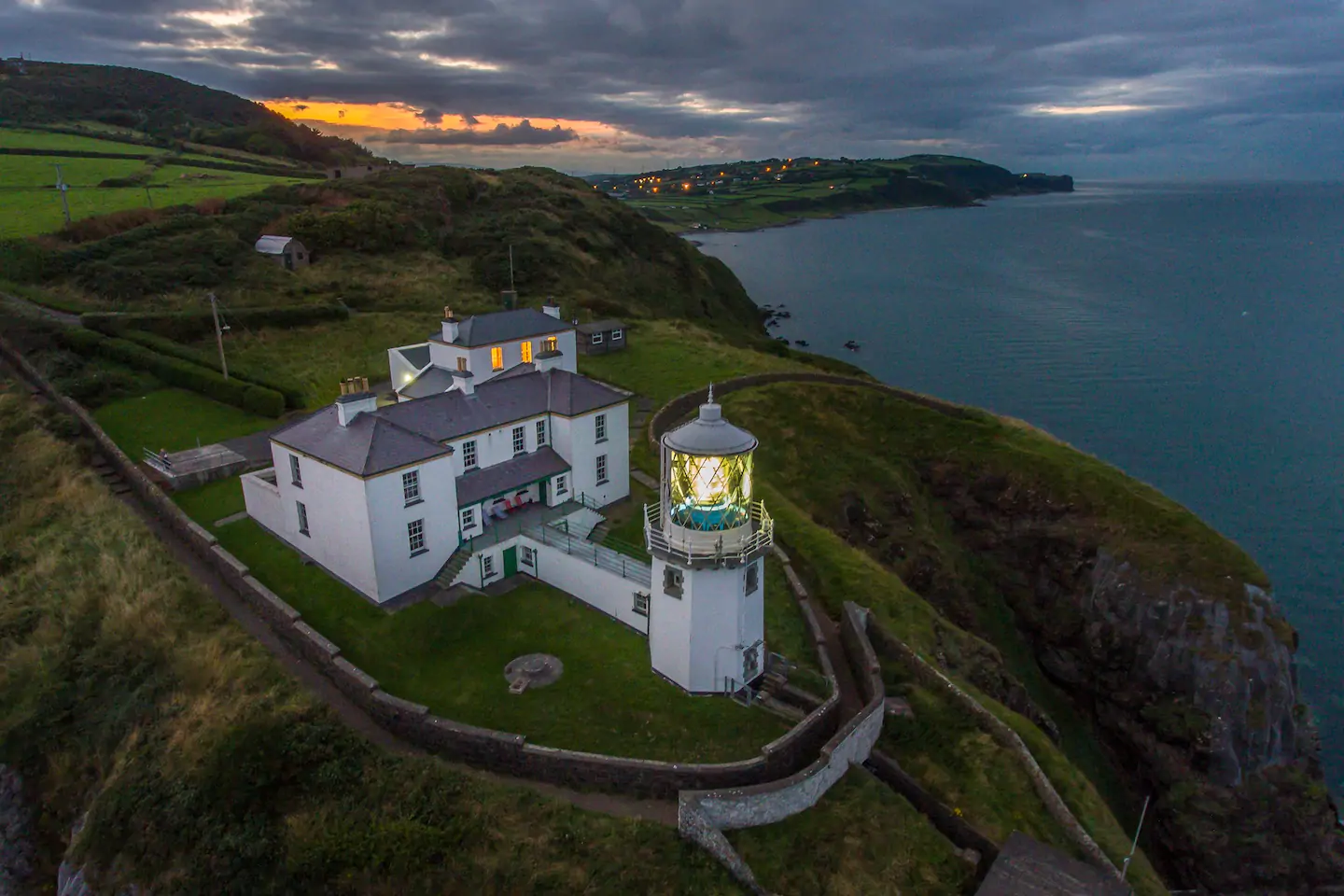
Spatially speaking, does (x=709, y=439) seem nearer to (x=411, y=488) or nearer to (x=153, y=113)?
(x=411, y=488)

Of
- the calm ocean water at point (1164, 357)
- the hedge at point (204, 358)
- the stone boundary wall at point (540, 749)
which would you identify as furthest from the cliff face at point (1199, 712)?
the hedge at point (204, 358)

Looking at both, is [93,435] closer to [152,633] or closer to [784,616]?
A: [152,633]

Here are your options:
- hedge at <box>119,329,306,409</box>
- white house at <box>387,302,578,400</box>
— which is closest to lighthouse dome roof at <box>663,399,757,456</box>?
white house at <box>387,302,578,400</box>

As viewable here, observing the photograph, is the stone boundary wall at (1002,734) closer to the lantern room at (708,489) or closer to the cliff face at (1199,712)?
the lantern room at (708,489)

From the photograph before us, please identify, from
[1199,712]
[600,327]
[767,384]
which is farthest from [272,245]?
[1199,712]

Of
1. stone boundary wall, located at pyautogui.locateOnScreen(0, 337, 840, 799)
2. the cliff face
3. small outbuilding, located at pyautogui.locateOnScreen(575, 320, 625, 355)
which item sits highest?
small outbuilding, located at pyautogui.locateOnScreen(575, 320, 625, 355)

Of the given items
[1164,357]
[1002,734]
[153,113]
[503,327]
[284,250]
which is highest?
[153,113]

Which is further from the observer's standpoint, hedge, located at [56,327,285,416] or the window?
hedge, located at [56,327,285,416]

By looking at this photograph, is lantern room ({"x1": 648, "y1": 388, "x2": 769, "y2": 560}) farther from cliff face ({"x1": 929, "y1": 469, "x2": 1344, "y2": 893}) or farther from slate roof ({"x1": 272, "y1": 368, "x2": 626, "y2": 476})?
cliff face ({"x1": 929, "y1": 469, "x2": 1344, "y2": 893})
